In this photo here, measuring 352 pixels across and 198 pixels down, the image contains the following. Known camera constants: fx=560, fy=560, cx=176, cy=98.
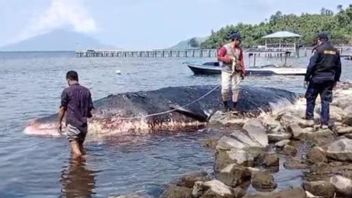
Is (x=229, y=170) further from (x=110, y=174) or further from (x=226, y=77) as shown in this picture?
(x=226, y=77)

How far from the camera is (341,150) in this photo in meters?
10.1

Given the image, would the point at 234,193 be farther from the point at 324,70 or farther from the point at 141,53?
the point at 141,53

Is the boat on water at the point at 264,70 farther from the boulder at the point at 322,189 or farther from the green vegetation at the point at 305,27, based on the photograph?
the green vegetation at the point at 305,27

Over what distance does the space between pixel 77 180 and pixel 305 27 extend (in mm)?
150377

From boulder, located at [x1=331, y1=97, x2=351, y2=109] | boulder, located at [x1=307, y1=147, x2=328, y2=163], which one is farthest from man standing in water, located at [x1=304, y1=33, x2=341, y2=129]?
A: boulder, located at [x1=331, y1=97, x2=351, y2=109]

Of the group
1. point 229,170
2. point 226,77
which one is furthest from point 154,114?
point 229,170

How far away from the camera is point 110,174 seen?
10648 mm

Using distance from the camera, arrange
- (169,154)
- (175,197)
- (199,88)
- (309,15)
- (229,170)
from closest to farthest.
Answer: (175,197)
(229,170)
(169,154)
(199,88)
(309,15)

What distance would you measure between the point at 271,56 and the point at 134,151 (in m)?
80.4

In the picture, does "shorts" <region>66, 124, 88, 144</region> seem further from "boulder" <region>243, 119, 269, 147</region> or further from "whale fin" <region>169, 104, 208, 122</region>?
"whale fin" <region>169, 104, 208, 122</region>

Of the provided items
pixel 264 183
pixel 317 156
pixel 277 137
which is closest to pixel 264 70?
pixel 277 137

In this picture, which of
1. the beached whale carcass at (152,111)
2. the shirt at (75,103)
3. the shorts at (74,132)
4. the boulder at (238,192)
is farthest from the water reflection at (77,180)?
the beached whale carcass at (152,111)

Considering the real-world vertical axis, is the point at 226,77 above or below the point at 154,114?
above

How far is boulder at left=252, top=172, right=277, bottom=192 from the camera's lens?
8805 millimetres
